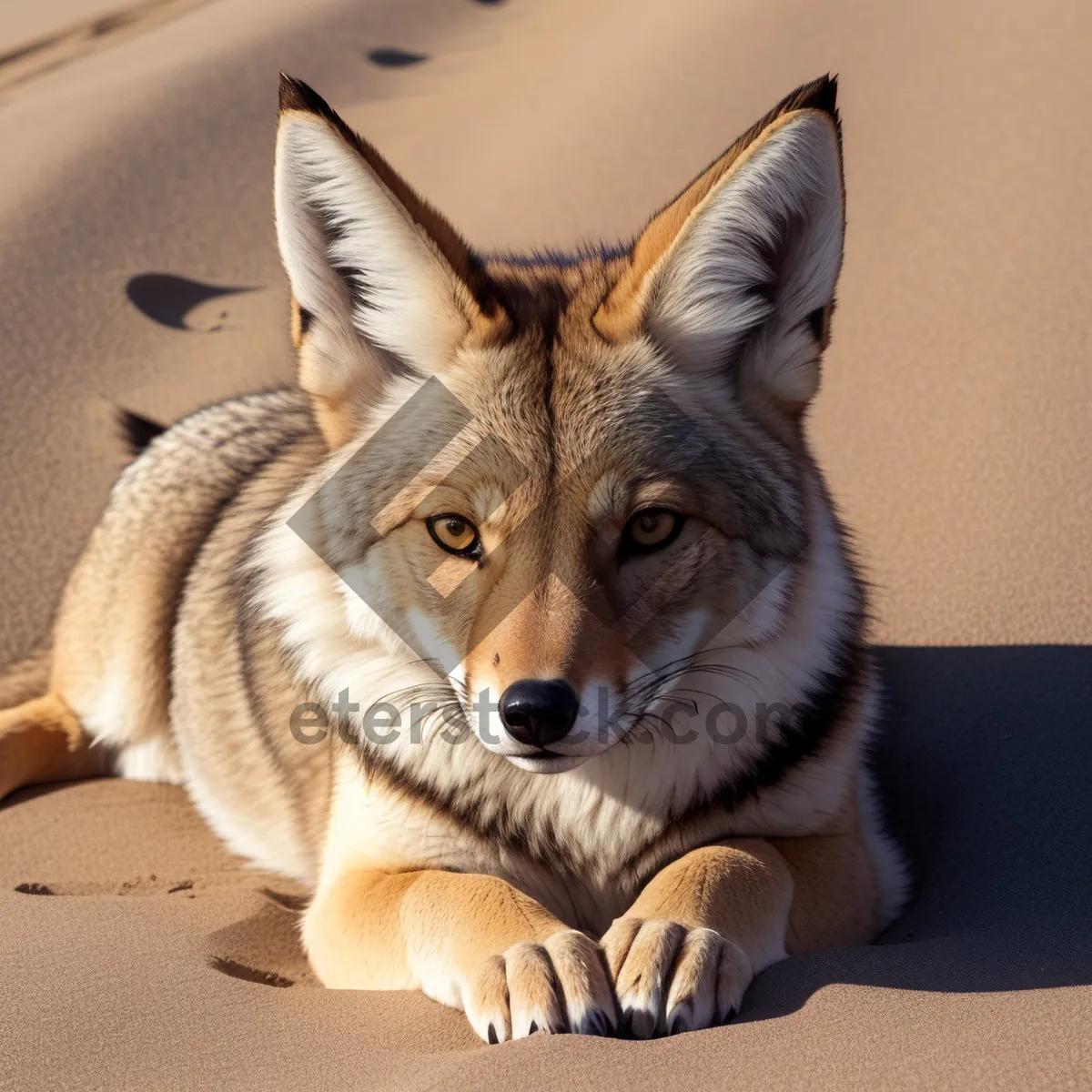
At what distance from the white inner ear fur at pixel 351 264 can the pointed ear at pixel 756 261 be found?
397mm

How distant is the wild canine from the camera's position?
8.32 feet

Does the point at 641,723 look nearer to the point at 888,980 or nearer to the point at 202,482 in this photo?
the point at 888,980

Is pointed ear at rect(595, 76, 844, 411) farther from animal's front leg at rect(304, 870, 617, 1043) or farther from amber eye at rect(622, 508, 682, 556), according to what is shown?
animal's front leg at rect(304, 870, 617, 1043)

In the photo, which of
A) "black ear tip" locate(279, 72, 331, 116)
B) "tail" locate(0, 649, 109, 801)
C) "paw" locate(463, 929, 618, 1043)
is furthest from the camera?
"tail" locate(0, 649, 109, 801)

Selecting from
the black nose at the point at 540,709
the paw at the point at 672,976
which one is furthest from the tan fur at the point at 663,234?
the paw at the point at 672,976

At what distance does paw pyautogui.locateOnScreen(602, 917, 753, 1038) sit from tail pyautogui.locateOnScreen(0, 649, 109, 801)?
8.47 feet

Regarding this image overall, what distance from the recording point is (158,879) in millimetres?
3676

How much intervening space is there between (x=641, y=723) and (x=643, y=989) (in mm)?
711

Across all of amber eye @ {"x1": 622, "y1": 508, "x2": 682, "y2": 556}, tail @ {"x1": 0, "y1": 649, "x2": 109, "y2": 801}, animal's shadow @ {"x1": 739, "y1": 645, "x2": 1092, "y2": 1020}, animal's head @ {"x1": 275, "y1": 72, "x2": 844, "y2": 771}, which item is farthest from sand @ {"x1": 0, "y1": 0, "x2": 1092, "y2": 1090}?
amber eye @ {"x1": 622, "y1": 508, "x2": 682, "y2": 556}

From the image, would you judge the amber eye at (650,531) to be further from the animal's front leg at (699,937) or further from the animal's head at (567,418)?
the animal's front leg at (699,937)

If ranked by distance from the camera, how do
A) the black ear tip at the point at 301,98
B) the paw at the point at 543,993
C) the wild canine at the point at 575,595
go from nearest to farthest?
the paw at the point at 543,993
the wild canine at the point at 575,595
the black ear tip at the point at 301,98

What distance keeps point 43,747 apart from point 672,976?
2796 millimetres

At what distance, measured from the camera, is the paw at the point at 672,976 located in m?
2.36

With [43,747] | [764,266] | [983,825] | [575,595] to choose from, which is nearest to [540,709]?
[575,595]
